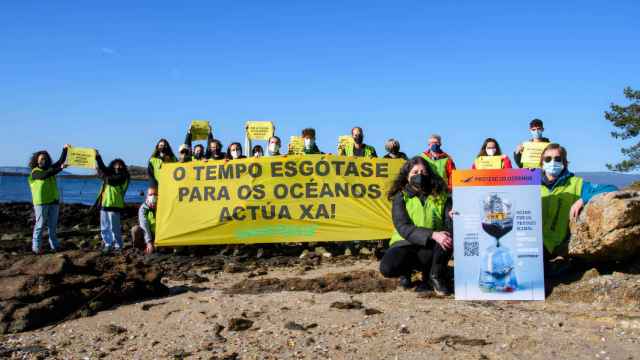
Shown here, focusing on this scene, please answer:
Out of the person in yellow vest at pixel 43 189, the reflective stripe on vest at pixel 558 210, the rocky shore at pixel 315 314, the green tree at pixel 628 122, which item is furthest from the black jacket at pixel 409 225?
the green tree at pixel 628 122

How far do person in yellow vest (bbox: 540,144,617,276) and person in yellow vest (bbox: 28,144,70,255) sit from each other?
7.93m

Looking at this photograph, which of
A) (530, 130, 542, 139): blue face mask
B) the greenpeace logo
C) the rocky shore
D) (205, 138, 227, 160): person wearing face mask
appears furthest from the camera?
(205, 138, 227, 160): person wearing face mask

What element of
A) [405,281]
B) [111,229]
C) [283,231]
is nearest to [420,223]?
[405,281]

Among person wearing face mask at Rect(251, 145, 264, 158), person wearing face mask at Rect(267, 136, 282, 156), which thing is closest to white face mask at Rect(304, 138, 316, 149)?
person wearing face mask at Rect(267, 136, 282, 156)

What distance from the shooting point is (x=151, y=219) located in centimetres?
1030

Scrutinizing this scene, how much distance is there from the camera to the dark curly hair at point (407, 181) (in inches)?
249

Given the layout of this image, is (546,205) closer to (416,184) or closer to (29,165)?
(416,184)

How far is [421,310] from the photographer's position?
18.2ft

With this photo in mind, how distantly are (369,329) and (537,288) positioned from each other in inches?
77.2

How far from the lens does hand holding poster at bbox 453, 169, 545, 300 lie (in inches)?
235

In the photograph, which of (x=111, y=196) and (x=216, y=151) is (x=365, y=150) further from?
(x=111, y=196)

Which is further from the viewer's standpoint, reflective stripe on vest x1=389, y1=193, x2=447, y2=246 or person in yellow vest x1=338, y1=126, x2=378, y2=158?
person in yellow vest x1=338, y1=126, x2=378, y2=158

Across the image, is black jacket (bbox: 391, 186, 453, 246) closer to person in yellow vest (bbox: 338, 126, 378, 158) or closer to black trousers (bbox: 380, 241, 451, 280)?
black trousers (bbox: 380, 241, 451, 280)

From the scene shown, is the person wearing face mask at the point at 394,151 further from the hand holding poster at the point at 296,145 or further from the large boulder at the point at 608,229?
the large boulder at the point at 608,229
